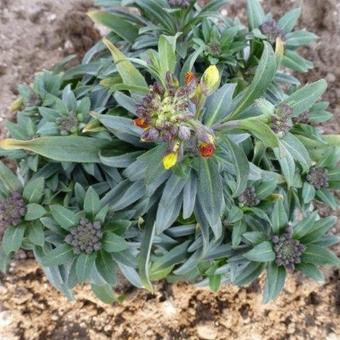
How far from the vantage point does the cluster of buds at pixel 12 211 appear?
2.26m

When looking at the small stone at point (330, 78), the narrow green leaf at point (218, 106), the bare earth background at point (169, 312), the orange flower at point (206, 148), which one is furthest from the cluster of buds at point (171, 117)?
the small stone at point (330, 78)

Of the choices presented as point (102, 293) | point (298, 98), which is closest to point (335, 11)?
point (298, 98)

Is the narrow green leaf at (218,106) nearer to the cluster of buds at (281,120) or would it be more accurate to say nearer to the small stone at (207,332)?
the cluster of buds at (281,120)

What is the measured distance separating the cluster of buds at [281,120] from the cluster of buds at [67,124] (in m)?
0.95

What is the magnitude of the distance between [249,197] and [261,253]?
27 centimetres

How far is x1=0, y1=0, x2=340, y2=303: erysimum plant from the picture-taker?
78.4 inches

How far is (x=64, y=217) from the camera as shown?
2186 mm

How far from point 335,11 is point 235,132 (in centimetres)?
191

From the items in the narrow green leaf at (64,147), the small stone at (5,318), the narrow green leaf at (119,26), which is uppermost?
the narrow green leaf at (119,26)

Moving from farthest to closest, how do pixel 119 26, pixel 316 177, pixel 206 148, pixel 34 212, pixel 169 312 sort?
pixel 169 312 → pixel 119 26 → pixel 316 177 → pixel 34 212 → pixel 206 148

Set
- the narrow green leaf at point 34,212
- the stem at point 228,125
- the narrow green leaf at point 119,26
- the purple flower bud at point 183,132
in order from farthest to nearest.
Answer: the narrow green leaf at point 119,26, the narrow green leaf at point 34,212, the stem at point 228,125, the purple flower bud at point 183,132

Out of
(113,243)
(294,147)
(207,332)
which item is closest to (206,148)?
(294,147)

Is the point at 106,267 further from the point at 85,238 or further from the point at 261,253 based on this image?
the point at 261,253

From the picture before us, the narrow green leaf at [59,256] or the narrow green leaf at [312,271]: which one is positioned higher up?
the narrow green leaf at [312,271]
